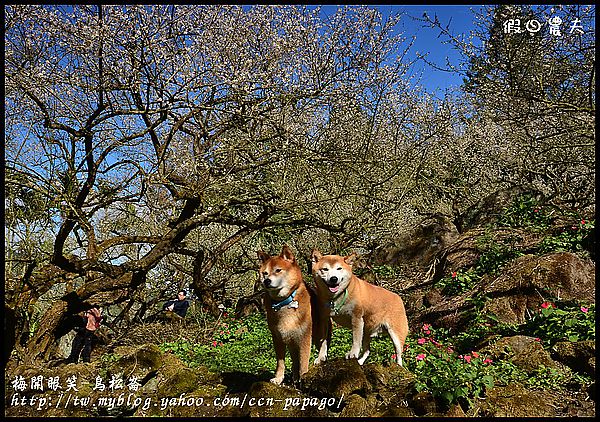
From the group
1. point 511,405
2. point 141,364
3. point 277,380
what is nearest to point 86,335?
point 141,364

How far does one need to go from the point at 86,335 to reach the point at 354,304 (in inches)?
250

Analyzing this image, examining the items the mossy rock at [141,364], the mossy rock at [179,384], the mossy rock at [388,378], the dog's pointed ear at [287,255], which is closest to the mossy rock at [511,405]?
the mossy rock at [388,378]

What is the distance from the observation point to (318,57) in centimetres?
851

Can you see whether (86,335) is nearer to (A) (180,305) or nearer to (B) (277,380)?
(A) (180,305)

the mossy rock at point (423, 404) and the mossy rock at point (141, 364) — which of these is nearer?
the mossy rock at point (423, 404)

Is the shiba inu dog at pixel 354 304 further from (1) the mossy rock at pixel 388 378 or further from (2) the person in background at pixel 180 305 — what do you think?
(2) the person in background at pixel 180 305

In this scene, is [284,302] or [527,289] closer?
[284,302]

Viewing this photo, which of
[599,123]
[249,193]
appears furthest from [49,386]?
[599,123]

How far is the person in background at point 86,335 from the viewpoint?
27.8 feet

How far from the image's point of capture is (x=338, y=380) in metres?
3.67

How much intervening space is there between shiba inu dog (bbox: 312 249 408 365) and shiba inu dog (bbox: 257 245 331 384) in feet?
0.59

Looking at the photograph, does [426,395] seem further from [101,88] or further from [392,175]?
[392,175]

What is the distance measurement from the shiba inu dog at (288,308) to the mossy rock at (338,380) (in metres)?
0.20

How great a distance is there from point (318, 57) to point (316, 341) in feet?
18.6
